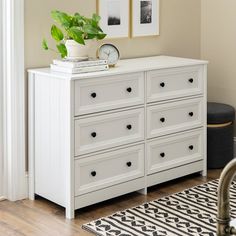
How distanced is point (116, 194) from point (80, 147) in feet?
1.50

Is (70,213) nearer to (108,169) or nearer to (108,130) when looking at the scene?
(108,169)

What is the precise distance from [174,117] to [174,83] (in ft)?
0.78

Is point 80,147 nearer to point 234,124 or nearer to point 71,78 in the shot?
point 71,78

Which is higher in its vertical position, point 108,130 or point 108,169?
point 108,130

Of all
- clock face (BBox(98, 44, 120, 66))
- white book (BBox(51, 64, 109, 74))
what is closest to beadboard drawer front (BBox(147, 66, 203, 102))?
clock face (BBox(98, 44, 120, 66))

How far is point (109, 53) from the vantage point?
3.86m

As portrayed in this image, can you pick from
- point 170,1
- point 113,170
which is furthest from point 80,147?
point 170,1

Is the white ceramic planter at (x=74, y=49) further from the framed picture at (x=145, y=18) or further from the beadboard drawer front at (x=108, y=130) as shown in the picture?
the framed picture at (x=145, y=18)

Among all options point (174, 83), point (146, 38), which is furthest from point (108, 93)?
point (146, 38)

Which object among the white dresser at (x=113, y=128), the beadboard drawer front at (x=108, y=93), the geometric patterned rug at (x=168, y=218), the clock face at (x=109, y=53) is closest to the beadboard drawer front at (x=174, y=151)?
the white dresser at (x=113, y=128)

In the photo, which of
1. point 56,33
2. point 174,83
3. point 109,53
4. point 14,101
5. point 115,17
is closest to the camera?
point 56,33

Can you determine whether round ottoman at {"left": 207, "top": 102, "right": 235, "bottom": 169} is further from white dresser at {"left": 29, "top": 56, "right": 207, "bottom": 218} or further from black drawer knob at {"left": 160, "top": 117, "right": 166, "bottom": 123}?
black drawer knob at {"left": 160, "top": 117, "right": 166, "bottom": 123}

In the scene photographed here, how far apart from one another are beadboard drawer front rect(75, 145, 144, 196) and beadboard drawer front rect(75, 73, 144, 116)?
303 mm

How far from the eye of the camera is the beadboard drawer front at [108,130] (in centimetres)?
349
